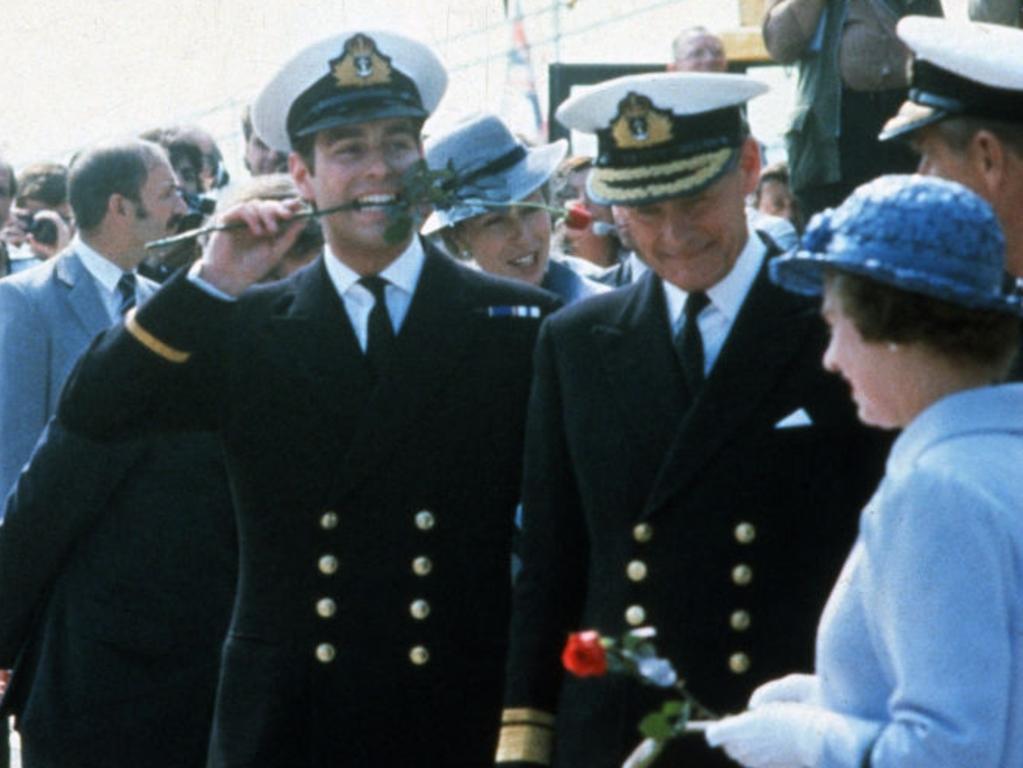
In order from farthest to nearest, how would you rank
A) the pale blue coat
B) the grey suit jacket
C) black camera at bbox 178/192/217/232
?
black camera at bbox 178/192/217/232, the grey suit jacket, the pale blue coat

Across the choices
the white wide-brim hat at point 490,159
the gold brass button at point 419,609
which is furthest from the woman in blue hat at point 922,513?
the white wide-brim hat at point 490,159

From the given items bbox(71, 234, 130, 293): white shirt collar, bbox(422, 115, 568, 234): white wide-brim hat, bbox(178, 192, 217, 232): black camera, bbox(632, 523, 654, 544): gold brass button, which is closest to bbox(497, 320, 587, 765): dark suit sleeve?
bbox(632, 523, 654, 544): gold brass button

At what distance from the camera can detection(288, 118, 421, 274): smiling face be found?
520cm

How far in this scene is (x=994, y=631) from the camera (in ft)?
10.8

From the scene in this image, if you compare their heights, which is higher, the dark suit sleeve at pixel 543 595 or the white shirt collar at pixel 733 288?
the white shirt collar at pixel 733 288

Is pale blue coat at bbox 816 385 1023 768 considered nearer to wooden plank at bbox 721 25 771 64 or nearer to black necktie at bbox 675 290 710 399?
black necktie at bbox 675 290 710 399

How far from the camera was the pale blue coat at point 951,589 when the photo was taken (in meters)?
3.28

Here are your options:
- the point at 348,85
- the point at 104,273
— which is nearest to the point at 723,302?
the point at 348,85

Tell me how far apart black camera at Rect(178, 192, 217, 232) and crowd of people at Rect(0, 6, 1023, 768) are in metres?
0.85

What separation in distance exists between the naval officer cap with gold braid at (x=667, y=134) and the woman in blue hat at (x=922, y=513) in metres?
0.99

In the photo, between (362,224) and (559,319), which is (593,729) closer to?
(559,319)

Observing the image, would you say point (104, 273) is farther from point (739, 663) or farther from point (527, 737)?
point (739, 663)

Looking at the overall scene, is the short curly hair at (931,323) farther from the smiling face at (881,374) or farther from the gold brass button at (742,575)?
the gold brass button at (742,575)

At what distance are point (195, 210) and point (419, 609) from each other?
3.13 meters
